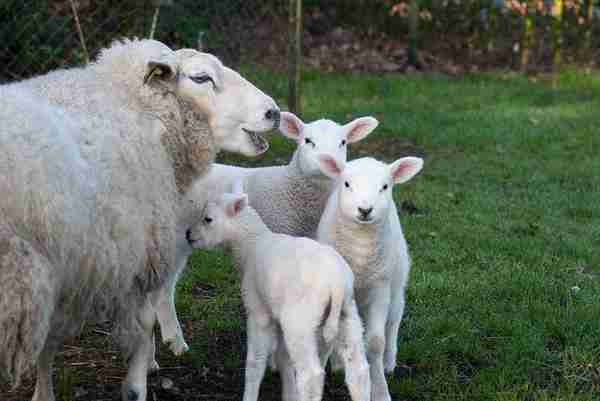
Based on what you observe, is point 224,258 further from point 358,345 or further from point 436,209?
point 358,345

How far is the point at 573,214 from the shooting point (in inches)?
276

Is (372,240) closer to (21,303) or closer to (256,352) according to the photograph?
(256,352)

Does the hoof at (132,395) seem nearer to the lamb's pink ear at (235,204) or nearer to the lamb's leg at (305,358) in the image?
the lamb's leg at (305,358)

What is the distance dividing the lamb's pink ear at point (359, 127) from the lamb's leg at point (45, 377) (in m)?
1.89

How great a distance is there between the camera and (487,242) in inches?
247

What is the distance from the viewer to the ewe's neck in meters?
4.07

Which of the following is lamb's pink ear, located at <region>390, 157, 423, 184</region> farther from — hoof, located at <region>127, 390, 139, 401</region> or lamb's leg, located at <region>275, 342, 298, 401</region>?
hoof, located at <region>127, 390, 139, 401</region>

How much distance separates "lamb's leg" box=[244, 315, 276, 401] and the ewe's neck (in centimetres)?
70

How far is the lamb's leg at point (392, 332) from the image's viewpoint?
4410mm

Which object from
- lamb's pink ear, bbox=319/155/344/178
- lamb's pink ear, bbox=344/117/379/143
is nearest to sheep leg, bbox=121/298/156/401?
lamb's pink ear, bbox=319/155/344/178

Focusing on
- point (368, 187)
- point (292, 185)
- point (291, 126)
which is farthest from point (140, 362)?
point (291, 126)

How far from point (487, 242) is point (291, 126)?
74.6 inches

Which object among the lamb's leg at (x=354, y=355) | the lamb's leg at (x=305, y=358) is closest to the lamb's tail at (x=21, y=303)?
the lamb's leg at (x=305, y=358)

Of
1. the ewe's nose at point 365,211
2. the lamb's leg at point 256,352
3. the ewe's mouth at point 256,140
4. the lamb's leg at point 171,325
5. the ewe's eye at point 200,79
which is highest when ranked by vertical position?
the ewe's eye at point 200,79
